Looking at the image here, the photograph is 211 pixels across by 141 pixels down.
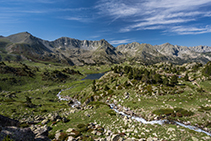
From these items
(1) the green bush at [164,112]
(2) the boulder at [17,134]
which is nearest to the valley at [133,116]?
(1) the green bush at [164,112]

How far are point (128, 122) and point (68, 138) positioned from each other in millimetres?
16846

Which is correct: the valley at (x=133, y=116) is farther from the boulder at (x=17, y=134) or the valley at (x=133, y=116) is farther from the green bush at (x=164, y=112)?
the boulder at (x=17, y=134)

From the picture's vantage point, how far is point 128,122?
1155 inches

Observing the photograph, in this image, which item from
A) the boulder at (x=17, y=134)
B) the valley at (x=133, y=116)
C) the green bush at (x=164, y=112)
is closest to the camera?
the boulder at (x=17, y=134)

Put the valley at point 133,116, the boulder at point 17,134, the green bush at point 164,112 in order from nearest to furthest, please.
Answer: the boulder at point 17,134 < the valley at point 133,116 < the green bush at point 164,112

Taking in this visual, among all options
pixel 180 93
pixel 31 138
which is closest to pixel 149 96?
pixel 180 93

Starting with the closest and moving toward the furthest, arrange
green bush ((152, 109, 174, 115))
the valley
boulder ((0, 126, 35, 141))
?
boulder ((0, 126, 35, 141)) → the valley → green bush ((152, 109, 174, 115))

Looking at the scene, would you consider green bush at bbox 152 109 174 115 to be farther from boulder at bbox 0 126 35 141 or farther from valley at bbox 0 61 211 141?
boulder at bbox 0 126 35 141

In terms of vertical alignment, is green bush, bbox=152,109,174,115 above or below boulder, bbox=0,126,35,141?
below

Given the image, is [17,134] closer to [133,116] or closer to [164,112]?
[133,116]

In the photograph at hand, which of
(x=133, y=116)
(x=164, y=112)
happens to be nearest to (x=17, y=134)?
(x=133, y=116)

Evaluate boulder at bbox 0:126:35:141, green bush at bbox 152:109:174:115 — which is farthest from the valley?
boulder at bbox 0:126:35:141

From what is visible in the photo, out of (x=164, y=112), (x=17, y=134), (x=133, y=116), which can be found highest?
(x=17, y=134)

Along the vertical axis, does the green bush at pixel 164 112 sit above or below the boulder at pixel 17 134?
below
